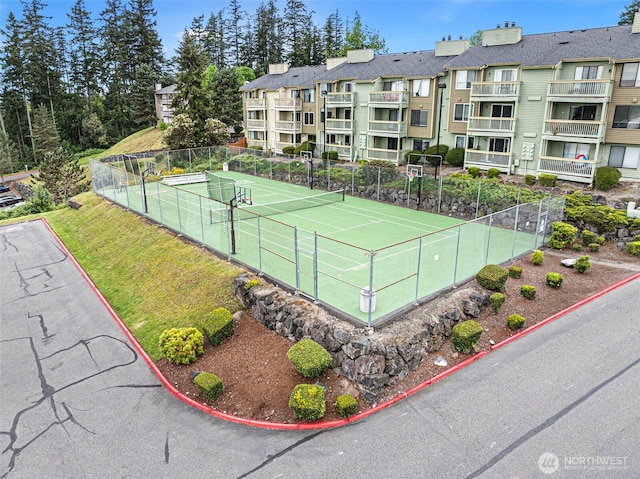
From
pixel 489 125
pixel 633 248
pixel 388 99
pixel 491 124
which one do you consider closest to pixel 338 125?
pixel 388 99

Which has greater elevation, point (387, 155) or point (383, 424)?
point (387, 155)

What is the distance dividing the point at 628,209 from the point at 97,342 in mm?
25067

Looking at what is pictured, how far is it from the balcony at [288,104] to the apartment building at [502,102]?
6.23 ft

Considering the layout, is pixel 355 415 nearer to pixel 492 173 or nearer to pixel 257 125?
pixel 492 173

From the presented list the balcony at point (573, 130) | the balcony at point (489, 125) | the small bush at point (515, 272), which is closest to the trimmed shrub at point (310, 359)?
the small bush at point (515, 272)

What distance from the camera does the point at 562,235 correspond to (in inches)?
815

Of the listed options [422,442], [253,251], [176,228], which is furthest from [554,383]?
[176,228]

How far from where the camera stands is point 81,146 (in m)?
79.1

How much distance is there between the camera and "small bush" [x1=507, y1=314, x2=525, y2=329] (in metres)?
13.9

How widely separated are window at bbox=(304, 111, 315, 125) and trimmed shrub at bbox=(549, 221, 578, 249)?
33.9 metres

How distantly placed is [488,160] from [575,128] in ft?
20.1

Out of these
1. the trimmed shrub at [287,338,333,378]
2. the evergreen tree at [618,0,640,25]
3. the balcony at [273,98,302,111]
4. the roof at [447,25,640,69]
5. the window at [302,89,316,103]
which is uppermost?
the evergreen tree at [618,0,640,25]

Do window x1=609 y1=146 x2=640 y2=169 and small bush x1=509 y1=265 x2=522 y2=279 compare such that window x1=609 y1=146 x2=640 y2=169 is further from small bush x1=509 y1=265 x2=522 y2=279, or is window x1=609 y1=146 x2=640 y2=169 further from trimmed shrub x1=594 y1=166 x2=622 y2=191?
small bush x1=509 y1=265 x2=522 y2=279

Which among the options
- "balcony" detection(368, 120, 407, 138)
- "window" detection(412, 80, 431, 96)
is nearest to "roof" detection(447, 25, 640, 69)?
"window" detection(412, 80, 431, 96)
